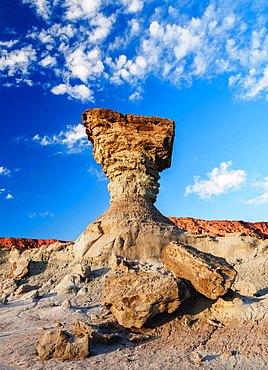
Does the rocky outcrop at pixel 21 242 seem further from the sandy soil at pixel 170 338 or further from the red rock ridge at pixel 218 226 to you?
the sandy soil at pixel 170 338

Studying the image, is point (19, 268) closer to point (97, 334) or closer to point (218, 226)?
point (97, 334)

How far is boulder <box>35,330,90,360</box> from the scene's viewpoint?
4.15 meters

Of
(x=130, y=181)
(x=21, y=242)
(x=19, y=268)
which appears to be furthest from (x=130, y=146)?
(x=21, y=242)

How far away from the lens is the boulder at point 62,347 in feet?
13.6

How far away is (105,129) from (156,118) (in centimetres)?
311

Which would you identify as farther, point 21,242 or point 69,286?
point 21,242

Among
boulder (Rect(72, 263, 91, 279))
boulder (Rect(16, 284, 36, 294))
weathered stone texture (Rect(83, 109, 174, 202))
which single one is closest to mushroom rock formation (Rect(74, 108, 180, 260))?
weathered stone texture (Rect(83, 109, 174, 202))

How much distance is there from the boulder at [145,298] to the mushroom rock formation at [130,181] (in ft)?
20.9

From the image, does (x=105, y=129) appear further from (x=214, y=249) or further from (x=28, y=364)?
Answer: (x=28, y=364)

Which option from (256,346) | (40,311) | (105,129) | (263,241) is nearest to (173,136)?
(105,129)

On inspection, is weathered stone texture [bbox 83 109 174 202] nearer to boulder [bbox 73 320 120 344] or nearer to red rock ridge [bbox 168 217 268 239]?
boulder [bbox 73 320 120 344]

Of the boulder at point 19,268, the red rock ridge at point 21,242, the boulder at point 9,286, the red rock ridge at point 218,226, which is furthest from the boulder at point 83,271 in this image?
the red rock ridge at point 218,226

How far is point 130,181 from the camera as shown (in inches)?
610

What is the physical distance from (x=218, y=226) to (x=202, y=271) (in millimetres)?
70543
